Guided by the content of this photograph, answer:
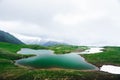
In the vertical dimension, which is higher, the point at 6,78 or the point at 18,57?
the point at 18,57

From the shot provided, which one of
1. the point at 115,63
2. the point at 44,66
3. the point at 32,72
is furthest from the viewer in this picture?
the point at 115,63

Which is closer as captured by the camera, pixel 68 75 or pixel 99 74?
pixel 68 75

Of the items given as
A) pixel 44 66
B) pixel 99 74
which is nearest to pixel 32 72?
pixel 44 66

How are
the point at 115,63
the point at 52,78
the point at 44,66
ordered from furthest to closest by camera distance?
the point at 115,63, the point at 44,66, the point at 52,78

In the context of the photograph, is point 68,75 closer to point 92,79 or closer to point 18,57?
point 92,79

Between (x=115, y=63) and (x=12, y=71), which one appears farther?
(x=115, y=63)

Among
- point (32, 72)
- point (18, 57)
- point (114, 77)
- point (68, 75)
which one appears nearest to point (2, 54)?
point (18, 57)

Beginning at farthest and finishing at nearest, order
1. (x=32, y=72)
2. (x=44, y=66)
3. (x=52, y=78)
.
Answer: (x=44, y=66) < (x=32, y=72) < (x=52, y=78)

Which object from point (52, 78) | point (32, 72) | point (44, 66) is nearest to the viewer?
point (52, 78)

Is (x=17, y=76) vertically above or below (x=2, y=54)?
below

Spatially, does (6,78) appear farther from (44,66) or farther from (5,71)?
(44,66)
